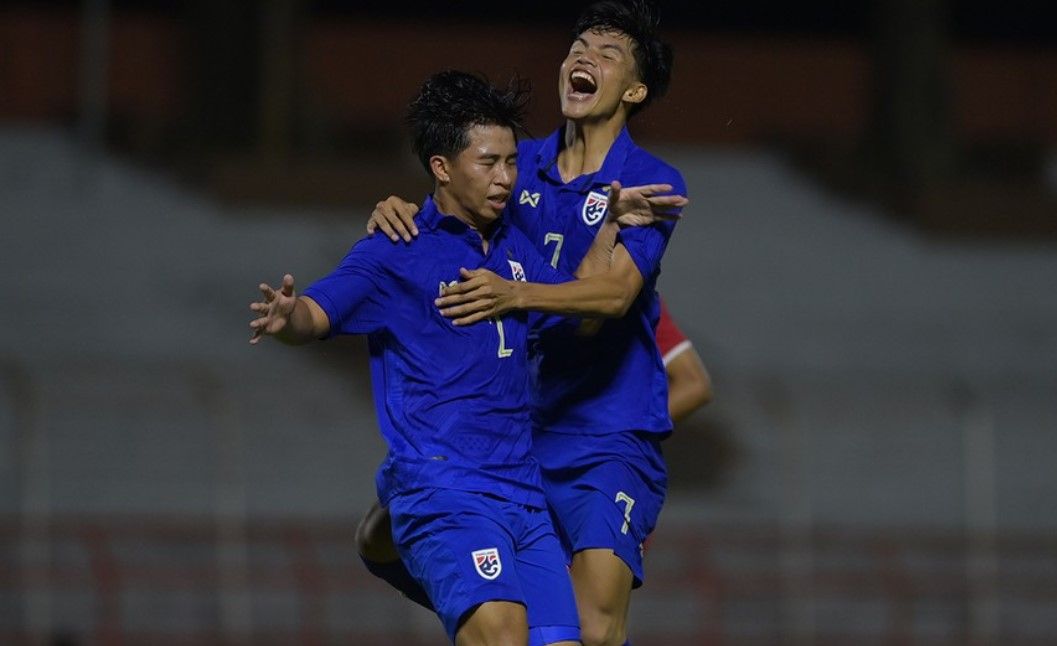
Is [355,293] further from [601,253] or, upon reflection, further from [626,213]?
[626,213]

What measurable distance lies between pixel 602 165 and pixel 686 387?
5.61 ft

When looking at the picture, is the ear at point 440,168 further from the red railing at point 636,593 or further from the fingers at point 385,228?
the red railing at point 636,593

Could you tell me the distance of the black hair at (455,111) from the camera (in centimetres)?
566

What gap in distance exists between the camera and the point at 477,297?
17.7 feet

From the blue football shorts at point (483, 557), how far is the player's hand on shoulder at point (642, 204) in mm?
987

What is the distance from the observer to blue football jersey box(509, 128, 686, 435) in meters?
6.19

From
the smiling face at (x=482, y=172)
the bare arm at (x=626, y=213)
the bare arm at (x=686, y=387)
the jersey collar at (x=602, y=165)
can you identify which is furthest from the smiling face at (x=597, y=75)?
the bare arm at (x=686, y=387)

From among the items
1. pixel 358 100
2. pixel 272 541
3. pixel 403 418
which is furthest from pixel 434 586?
pixel 358 100

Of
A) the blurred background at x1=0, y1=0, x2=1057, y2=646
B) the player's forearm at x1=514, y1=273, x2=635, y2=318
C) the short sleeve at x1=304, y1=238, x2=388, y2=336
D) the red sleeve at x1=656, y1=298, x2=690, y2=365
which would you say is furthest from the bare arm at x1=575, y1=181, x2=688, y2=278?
the red sleeve at x1=656, y1=298, x2=690, y2=365

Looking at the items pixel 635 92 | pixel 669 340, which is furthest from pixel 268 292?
pixel 669 340

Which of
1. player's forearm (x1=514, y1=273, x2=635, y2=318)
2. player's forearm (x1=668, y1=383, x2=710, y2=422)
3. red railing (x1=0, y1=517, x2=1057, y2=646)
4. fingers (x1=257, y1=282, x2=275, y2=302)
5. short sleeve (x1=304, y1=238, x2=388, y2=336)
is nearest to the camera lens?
fingers (x1=257, y1=282, x2=275, y2=302)

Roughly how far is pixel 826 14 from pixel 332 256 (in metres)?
12.3

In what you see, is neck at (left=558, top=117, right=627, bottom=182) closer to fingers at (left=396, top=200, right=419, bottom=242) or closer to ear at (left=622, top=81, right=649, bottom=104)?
ear at (left=622, top=81, right=649, bottom=104)

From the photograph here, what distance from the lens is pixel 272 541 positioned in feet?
46.6
